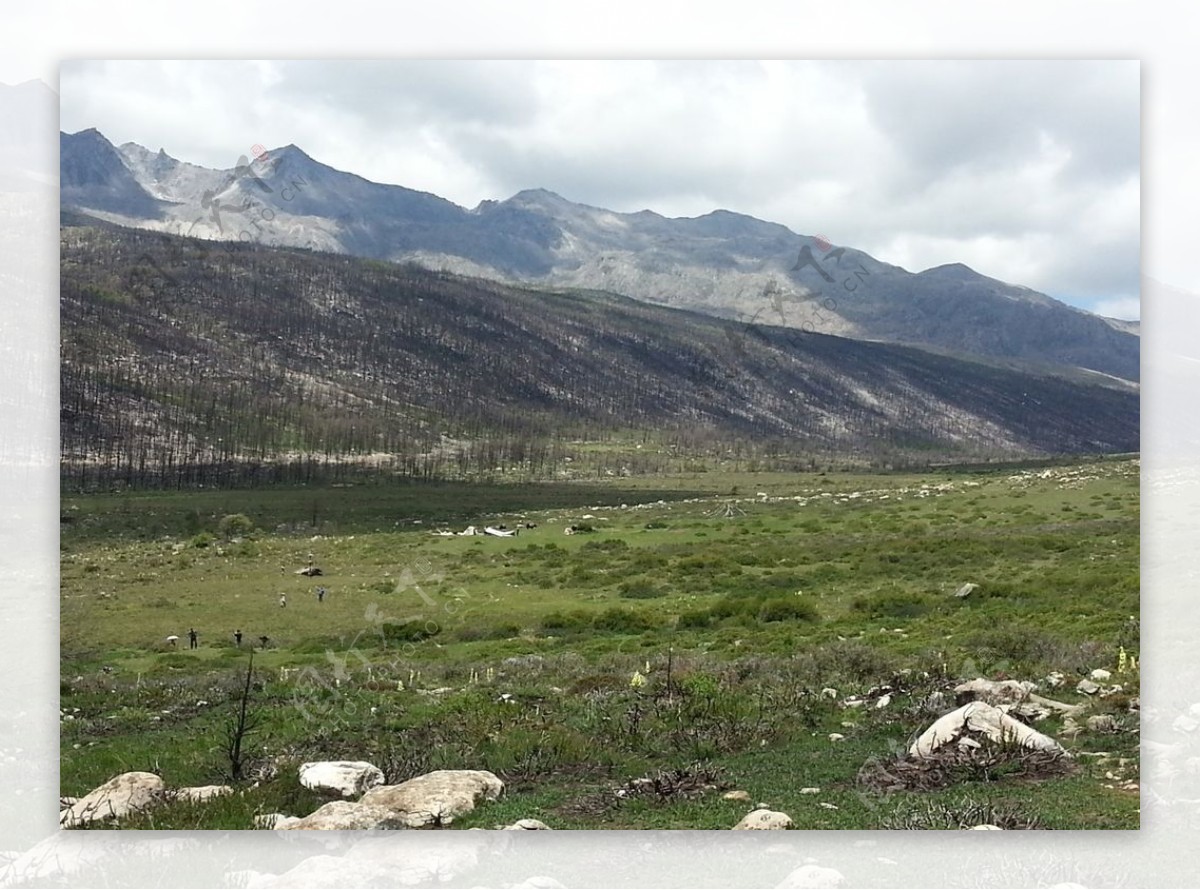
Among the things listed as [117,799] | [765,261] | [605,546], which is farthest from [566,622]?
[765,261]

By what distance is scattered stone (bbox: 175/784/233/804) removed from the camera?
666 cm

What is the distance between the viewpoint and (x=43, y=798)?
7.18 metres

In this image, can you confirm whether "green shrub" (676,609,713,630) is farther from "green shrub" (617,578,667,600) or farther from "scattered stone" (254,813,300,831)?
"scattered stone" (254,813,300,831)

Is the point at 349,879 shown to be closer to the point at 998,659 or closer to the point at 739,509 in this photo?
the point at 998,659

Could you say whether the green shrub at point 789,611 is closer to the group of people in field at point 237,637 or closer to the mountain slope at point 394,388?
the mountain slope at point 394,388

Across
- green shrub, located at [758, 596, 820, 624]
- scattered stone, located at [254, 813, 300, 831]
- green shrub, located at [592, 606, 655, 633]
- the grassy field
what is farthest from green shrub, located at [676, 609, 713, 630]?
scattered stone, located at [254, 813, 300, 831]

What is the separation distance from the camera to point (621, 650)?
855 cm

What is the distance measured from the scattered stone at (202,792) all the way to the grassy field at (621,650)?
0.11m

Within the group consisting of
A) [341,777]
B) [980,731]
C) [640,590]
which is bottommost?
[341,777]

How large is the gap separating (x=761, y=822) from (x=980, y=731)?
6.87 feet

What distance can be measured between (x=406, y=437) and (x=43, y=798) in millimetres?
9739

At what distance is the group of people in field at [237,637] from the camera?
327 inches

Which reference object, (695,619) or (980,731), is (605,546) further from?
(980,731)

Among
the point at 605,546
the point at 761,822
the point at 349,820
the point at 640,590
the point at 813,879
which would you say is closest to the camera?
the point at 813,879
